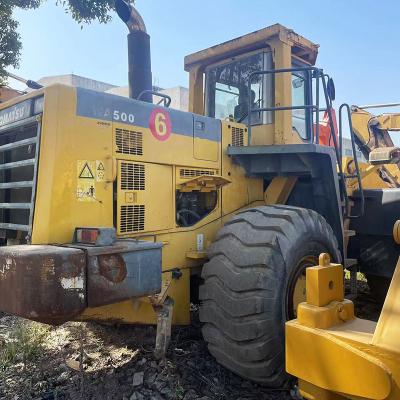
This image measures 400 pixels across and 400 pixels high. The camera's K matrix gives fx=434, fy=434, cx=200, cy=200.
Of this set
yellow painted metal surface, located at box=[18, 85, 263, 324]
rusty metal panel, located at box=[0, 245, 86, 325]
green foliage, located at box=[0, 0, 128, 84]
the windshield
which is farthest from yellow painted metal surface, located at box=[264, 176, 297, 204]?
green foliage, located at box=[0, 0, 128, 84]

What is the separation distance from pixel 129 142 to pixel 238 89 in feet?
6.29

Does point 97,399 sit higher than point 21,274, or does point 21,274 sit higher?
point 21,274

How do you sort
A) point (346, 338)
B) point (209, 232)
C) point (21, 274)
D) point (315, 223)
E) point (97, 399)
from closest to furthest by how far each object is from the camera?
point (346, 338) → point (21, 274) → point (97, 399) → point (315, 223) → point (209, 232)

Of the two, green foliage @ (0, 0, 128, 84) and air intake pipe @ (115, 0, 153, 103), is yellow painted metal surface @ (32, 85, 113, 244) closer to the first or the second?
air intake pipe @ (115, 0, 153, 103)

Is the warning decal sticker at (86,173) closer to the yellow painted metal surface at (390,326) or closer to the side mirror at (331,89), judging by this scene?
the yellow painted metal surface at (390,326)

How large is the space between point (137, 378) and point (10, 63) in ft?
28.1

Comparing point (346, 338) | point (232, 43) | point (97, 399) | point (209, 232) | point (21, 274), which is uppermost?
point (232, 43)

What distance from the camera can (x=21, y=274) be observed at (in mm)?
2465

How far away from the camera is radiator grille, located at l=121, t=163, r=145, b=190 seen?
10.8 feet

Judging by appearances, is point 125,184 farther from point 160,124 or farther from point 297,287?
point 297,287

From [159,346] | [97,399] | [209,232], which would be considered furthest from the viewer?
[209,232]

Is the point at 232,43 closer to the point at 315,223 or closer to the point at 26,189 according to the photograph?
the point at 315,223

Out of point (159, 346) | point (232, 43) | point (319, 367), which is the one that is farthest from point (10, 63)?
point (319, 367)

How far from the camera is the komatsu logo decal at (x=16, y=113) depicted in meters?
3.24
